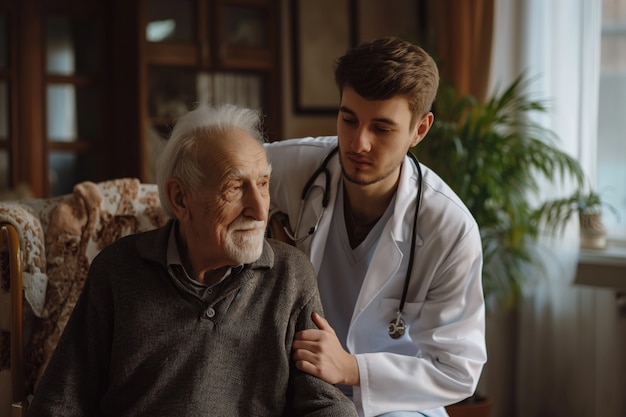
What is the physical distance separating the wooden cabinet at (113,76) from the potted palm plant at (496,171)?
130 centimetres

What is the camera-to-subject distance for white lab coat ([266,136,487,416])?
6.46ft

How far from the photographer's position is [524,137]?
11.1 feet

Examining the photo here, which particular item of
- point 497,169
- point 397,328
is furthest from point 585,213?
point 397,328

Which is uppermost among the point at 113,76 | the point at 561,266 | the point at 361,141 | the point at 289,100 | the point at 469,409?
the point at 113,76

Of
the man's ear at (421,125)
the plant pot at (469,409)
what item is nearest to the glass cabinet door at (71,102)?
the plant pot at (469,409)

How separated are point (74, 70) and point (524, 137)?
233 centimetres

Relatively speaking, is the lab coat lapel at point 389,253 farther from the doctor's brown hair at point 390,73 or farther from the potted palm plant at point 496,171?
the potted palm plant at point 496,171

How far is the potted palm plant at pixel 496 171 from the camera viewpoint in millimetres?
3268

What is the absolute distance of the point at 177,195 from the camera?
1894 millimetres

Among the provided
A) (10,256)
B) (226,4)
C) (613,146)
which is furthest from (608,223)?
(10,256)

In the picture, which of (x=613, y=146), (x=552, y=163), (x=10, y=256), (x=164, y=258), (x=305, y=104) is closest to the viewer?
(x=164, y=258)

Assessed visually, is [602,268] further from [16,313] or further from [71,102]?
[71,102]

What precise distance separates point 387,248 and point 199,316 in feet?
1.73

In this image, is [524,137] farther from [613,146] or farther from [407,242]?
[407,242]
